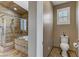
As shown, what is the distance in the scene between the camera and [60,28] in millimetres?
1495

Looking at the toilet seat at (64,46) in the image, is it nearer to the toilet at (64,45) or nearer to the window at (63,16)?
the toilet at (64,45)

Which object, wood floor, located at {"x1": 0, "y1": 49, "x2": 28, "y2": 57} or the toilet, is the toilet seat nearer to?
the toilet

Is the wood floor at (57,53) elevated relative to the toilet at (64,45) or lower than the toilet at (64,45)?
lower

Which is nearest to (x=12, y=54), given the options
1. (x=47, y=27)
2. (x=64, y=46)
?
(x=47, y=27)

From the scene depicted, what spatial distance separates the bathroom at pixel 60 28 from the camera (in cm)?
139

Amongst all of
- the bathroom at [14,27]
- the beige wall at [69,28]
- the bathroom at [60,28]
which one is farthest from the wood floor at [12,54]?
the beige wall at [69,28]

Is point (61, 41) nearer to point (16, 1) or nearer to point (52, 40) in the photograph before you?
point (52, 40)

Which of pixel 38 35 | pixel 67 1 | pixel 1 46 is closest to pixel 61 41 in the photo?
pixel 38 35

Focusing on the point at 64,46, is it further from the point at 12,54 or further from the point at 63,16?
the point at 12,54

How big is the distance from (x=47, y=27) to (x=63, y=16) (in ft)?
0.94

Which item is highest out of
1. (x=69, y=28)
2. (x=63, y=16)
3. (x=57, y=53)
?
(x=63, y=16)

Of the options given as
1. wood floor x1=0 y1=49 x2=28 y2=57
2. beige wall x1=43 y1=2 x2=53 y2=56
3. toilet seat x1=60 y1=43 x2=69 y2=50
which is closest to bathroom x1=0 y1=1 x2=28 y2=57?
wood floor x1=0 y1=49 x2=28 y2=57

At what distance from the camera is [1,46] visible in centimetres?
145

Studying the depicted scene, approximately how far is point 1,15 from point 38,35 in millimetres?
620
